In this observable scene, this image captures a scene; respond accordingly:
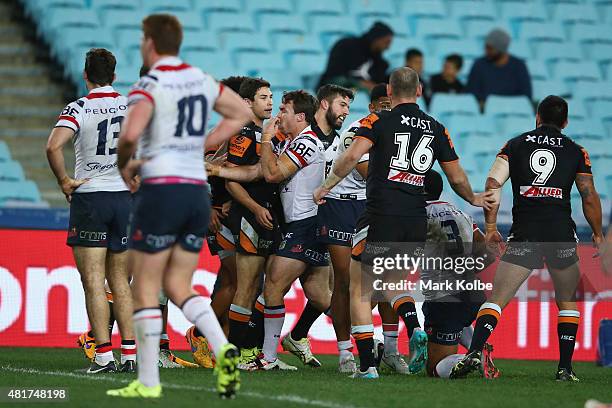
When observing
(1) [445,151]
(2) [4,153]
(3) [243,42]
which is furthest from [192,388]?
(3) [243,42]

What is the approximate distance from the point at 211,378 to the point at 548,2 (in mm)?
11741

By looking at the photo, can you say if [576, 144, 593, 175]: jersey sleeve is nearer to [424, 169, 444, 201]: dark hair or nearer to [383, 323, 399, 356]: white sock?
[424, 169, 444, 201]: dark hair

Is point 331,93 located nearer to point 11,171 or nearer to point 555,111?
point 555,111

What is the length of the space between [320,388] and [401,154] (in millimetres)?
1771

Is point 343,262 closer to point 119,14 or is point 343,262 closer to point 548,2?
point 119,14

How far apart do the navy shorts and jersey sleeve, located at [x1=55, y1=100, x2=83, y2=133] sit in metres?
1.76

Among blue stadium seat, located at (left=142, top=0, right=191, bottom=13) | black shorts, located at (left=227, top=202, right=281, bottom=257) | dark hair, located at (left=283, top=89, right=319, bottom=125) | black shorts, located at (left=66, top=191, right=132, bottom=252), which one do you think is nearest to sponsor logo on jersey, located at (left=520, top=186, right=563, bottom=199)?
dark hair, located at (left=283, top=89, right=319, bottom=125)

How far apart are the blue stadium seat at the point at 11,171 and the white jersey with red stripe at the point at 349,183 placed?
5.02 meters

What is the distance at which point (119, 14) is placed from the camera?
15727mm

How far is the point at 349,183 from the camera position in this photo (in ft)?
30.7

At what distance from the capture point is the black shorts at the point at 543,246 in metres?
8.75

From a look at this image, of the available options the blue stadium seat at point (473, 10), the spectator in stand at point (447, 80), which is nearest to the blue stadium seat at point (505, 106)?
the spectator in stand at point (447, 80)

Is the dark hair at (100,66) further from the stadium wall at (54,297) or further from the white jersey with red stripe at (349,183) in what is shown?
the stadium wall at (54,297)

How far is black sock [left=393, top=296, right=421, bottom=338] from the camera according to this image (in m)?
8.78
